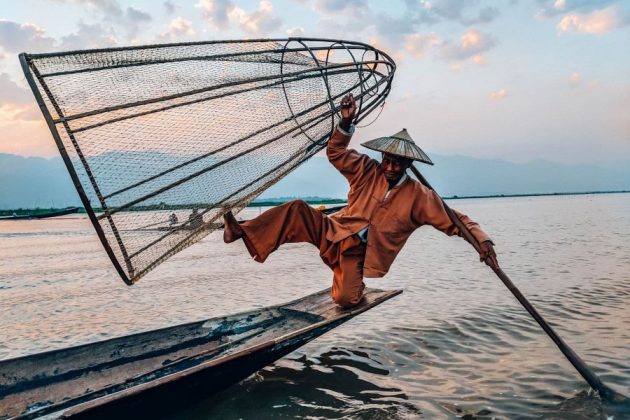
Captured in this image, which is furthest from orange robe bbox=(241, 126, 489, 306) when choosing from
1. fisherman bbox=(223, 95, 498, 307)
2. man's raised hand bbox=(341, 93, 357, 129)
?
man's raised hand bbox=(341, 93, 357, 129)

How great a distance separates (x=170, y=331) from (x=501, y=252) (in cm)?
1093

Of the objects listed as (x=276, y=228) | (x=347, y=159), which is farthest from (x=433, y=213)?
(x=276, y=228)

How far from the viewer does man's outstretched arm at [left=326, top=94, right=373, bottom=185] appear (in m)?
3.88

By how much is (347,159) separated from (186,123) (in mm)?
1451

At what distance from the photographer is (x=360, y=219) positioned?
402cm

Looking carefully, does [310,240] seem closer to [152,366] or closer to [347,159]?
[347,159]

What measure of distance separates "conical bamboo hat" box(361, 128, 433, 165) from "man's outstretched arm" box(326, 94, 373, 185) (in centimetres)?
18

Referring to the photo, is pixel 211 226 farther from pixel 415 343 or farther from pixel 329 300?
pixel 415 343

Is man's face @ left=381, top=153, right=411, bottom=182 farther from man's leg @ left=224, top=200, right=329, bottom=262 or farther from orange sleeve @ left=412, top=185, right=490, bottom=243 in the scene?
man's leg @ left=224, top=200, right=329, bottom=262

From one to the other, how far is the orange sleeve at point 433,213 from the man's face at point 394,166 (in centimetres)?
24

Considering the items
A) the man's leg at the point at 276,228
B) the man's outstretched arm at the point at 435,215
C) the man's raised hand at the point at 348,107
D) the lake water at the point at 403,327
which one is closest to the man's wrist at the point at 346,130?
the man's raised hand at the point at 348,107

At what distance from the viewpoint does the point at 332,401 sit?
3.63 meters

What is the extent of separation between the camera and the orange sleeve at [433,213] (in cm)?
385

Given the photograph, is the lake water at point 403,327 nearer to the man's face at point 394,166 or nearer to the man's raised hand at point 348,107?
the man's face at point 394,166
